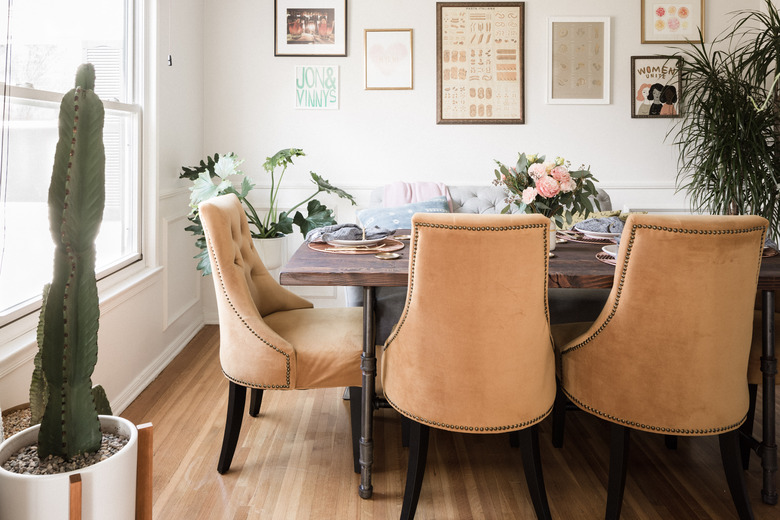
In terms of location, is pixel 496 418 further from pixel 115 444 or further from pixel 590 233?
pixel 590 233

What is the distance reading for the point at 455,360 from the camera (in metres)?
1.75

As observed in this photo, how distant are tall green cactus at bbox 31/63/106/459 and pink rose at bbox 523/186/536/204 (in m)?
1.31

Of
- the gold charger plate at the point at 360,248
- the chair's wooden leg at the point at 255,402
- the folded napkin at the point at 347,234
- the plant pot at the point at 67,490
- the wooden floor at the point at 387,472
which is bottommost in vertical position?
the wooden floor at the point at 387,472

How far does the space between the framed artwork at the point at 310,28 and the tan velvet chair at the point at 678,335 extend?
290 cm

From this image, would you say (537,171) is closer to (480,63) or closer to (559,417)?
(559,417)

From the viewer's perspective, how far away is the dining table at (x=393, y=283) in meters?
1.93

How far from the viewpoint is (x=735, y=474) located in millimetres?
1882

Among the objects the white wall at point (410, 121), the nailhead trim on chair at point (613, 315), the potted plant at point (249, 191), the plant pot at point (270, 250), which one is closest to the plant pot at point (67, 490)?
the nailhead trim on chair at point (613, 315)

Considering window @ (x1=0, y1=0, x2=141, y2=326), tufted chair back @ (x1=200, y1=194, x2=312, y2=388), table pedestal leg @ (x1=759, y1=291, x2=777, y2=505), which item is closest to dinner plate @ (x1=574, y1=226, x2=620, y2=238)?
table pedestal leg @ (x1=759, y1=291, x2=777, y2=505)

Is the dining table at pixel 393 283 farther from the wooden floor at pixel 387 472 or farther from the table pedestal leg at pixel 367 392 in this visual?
the wooden floor at pixel 387 472

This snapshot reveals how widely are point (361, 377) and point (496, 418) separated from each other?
1.75 feet

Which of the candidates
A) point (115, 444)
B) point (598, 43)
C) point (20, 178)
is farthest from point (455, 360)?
point (598, 43)

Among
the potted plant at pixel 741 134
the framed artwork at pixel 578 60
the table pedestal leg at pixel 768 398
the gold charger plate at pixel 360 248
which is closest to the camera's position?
the table pedestal leg at pixel 768 398

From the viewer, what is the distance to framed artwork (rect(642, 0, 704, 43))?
4.12 metres
